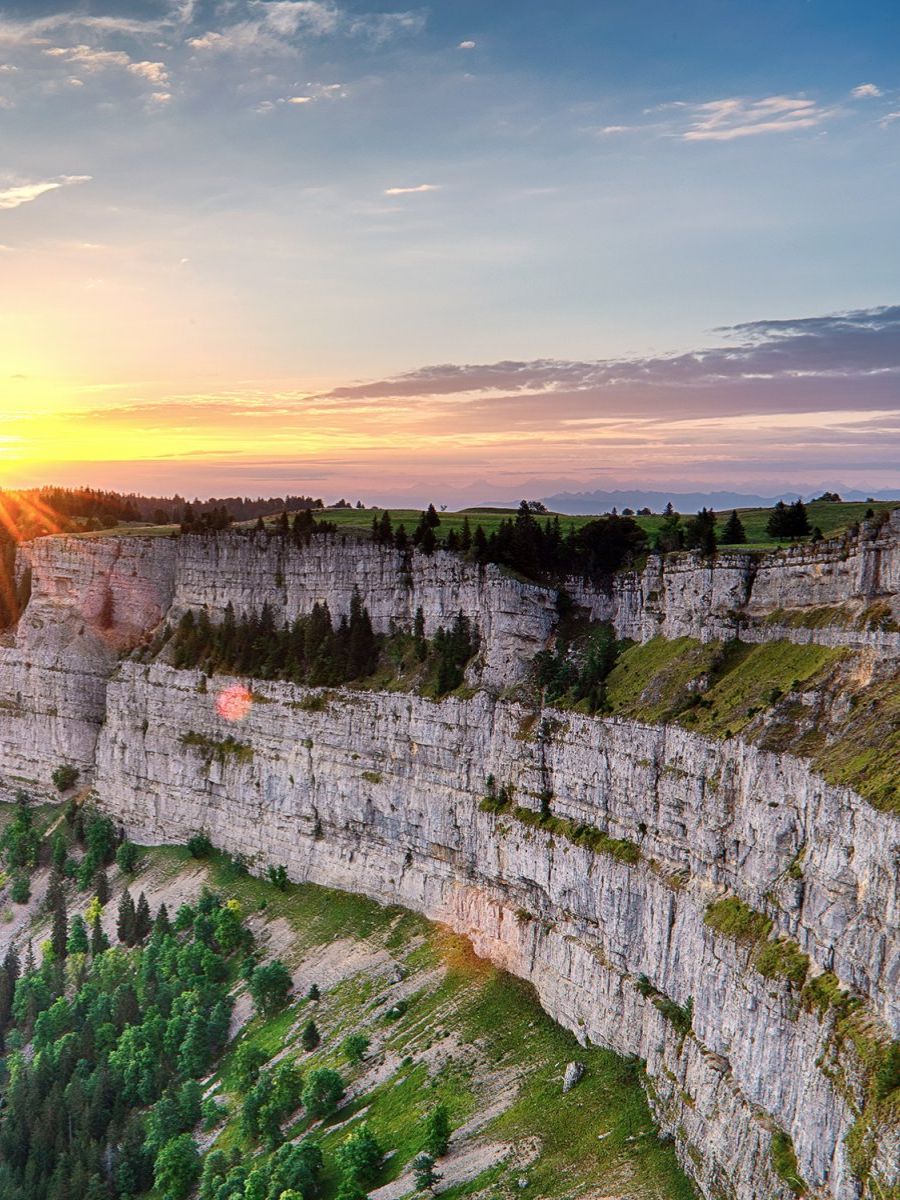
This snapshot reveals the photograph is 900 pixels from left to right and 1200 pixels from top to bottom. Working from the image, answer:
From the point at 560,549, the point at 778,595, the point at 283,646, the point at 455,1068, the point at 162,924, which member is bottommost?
the point at 162,924

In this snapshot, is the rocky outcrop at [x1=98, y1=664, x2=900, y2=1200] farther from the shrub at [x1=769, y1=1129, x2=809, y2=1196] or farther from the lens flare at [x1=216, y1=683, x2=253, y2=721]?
the lens flare at [x1=216, y1=683, x2=253, y2=721]

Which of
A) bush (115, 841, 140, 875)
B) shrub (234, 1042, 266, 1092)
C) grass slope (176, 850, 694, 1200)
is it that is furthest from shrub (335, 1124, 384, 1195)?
bush (115, 841, 140, 875)

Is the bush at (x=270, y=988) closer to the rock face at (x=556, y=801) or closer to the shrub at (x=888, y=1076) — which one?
the rock face at (x=556, y=801)

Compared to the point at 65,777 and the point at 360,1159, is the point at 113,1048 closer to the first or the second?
the point at 360,1159

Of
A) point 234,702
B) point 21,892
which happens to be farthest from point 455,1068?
point 21,892

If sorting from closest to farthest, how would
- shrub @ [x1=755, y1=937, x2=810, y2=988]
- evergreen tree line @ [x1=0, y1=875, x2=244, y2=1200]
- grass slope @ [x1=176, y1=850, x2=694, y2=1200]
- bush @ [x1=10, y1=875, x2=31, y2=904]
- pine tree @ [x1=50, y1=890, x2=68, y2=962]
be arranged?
shrub @ [x1=755, y1=937, x2=810, y2=988] < grass slope @ [x1=176, y1=850, x2=694, y2=1200] < evergreen tree line @ [x1=0, y1=875, x2=244, y2=1200] < pine tree @ [x1=50, y1=890, x2=68, y2=962] < bush @ [x1=10, y1=875, x2=31, y2=904]

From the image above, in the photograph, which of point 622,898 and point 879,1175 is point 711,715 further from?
point 879,1175

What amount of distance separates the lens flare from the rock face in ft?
4.06

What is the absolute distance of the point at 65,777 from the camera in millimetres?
150000

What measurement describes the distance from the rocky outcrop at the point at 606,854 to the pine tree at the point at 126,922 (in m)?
11.7

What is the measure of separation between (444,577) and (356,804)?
68.0 ft

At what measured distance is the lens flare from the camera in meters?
125

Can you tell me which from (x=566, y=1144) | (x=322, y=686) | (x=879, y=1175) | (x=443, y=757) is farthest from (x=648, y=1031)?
(x=322, y=686)

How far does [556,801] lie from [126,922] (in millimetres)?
51394
